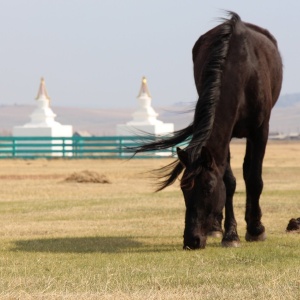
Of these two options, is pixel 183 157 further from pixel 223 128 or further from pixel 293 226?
pixel 293 226

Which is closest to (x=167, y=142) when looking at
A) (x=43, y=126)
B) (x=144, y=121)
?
(x=43, y=126)

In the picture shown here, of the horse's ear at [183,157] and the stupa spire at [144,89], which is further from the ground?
the horse's ear at [183,157]

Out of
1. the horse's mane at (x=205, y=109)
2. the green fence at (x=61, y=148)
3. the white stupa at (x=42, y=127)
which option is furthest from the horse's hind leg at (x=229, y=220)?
the white stupa at (x=42, y=127)

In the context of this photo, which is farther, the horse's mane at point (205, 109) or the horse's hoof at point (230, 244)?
the horse's hoof at point (230, 244)

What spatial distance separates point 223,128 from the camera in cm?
1086

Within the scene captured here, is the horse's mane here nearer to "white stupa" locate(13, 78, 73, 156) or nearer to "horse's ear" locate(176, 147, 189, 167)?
"horse's ear" locate(176, 147, 189, 167)

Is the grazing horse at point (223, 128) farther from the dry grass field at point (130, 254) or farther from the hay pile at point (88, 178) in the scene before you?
the hay pile at point (88, 178)

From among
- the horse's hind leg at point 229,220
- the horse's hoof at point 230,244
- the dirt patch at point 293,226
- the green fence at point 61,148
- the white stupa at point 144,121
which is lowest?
the green fence at point 61,148

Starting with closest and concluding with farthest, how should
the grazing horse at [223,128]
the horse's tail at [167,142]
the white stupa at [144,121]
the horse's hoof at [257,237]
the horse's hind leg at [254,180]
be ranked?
the grazing horse at [223,128] < the horse's tail at [167,142] < the horse's hind leg at [254,180] < the horse's hoof at [257,237] < the white stupa at [144,121]

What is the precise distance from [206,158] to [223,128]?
0.60 metres

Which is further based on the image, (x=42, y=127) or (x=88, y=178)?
(x=42, y=127)

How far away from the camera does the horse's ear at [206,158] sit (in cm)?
1033

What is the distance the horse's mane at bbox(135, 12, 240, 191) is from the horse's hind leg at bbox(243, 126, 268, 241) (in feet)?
2.77

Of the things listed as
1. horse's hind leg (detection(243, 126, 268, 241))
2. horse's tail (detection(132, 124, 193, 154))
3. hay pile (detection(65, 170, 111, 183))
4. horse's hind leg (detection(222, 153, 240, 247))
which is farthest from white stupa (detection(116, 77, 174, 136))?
horse's tail (detection(132, 124, 193, 154))
